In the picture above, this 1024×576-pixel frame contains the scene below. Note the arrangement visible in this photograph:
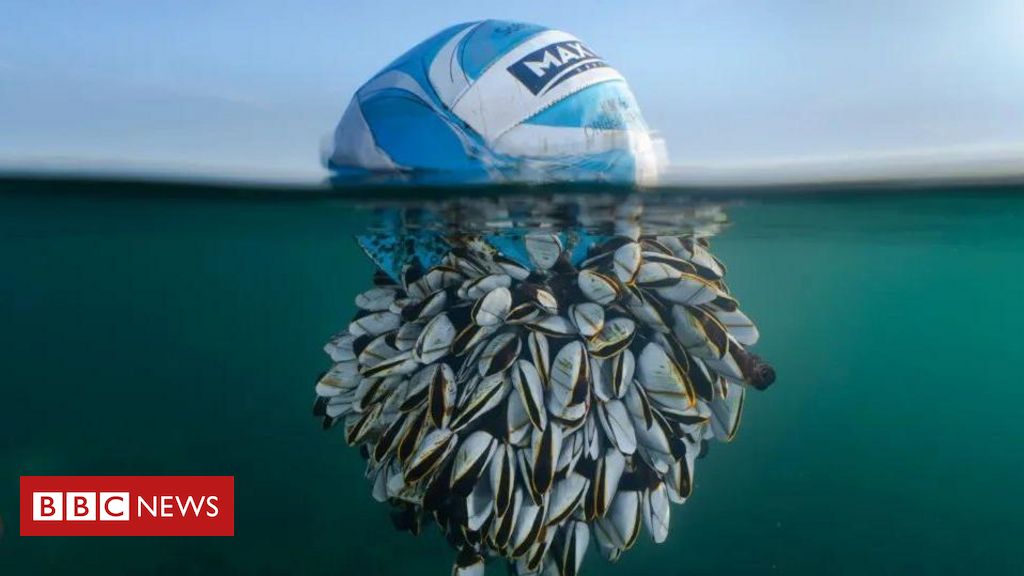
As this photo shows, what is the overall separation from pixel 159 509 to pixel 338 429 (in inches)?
86.1

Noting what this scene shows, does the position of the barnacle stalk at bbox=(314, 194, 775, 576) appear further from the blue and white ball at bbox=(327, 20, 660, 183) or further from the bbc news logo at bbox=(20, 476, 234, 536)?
the bbc news logo at bbox=(20, 476, 234, 536)

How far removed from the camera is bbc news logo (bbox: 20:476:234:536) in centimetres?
427

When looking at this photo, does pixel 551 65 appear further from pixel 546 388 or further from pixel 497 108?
pixel 546 388

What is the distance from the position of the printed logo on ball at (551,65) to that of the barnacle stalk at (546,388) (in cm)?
64

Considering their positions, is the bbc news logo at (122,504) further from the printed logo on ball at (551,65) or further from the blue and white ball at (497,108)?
the printed logo on ball at (551,65)

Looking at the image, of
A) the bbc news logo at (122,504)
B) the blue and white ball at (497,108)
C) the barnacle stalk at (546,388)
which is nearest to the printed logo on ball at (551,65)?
the blue and white ball at (497,108)

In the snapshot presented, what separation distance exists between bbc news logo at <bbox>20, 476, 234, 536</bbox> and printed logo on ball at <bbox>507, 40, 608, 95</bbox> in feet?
10.9

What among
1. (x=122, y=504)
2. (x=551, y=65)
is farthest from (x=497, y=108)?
(x=122, y=504)

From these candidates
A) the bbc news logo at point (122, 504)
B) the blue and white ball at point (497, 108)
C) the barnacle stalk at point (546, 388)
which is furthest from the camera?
the bbc news logo at point (122, 504)

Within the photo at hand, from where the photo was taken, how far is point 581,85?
2.86m

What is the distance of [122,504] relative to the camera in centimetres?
434

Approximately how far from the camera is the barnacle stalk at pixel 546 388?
257 centimetres

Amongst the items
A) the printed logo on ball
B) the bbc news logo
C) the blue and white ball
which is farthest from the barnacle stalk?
the bbc news logo

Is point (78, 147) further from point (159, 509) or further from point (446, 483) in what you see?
point (446, 483)
